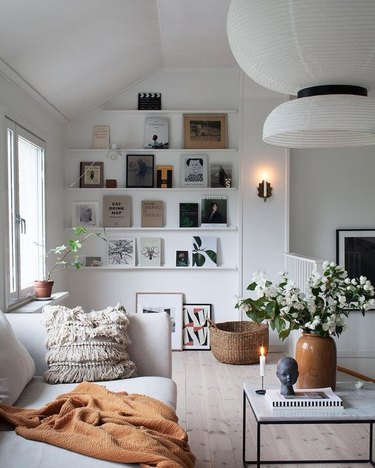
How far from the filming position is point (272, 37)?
5.27ft

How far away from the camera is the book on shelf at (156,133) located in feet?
19.9

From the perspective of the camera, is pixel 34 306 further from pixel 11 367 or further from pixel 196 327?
pixel 196 327

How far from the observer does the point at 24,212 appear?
4637mm

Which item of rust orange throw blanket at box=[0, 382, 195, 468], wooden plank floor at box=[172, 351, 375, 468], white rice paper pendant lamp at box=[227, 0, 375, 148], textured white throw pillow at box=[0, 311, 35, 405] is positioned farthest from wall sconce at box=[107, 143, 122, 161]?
white rice paper pendant lamp at box=[227, 0, 375, 148]

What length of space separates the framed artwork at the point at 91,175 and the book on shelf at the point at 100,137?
19 cm

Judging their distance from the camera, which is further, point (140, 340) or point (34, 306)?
point (34, 306)

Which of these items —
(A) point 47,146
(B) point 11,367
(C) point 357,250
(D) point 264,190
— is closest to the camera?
(B) point 11,367

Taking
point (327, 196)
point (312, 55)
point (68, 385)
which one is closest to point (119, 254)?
point (327, 196)

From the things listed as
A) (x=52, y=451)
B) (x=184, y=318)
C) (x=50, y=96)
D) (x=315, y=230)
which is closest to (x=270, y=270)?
(x=315, y=230)

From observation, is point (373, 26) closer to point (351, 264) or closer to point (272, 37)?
point (272, 37)

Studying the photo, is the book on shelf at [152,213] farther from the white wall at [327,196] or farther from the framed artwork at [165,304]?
the white wall at [327,196]

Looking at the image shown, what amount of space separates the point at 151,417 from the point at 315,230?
3.95 metres

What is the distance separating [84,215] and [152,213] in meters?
0.73

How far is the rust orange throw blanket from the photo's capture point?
2.13 meters
